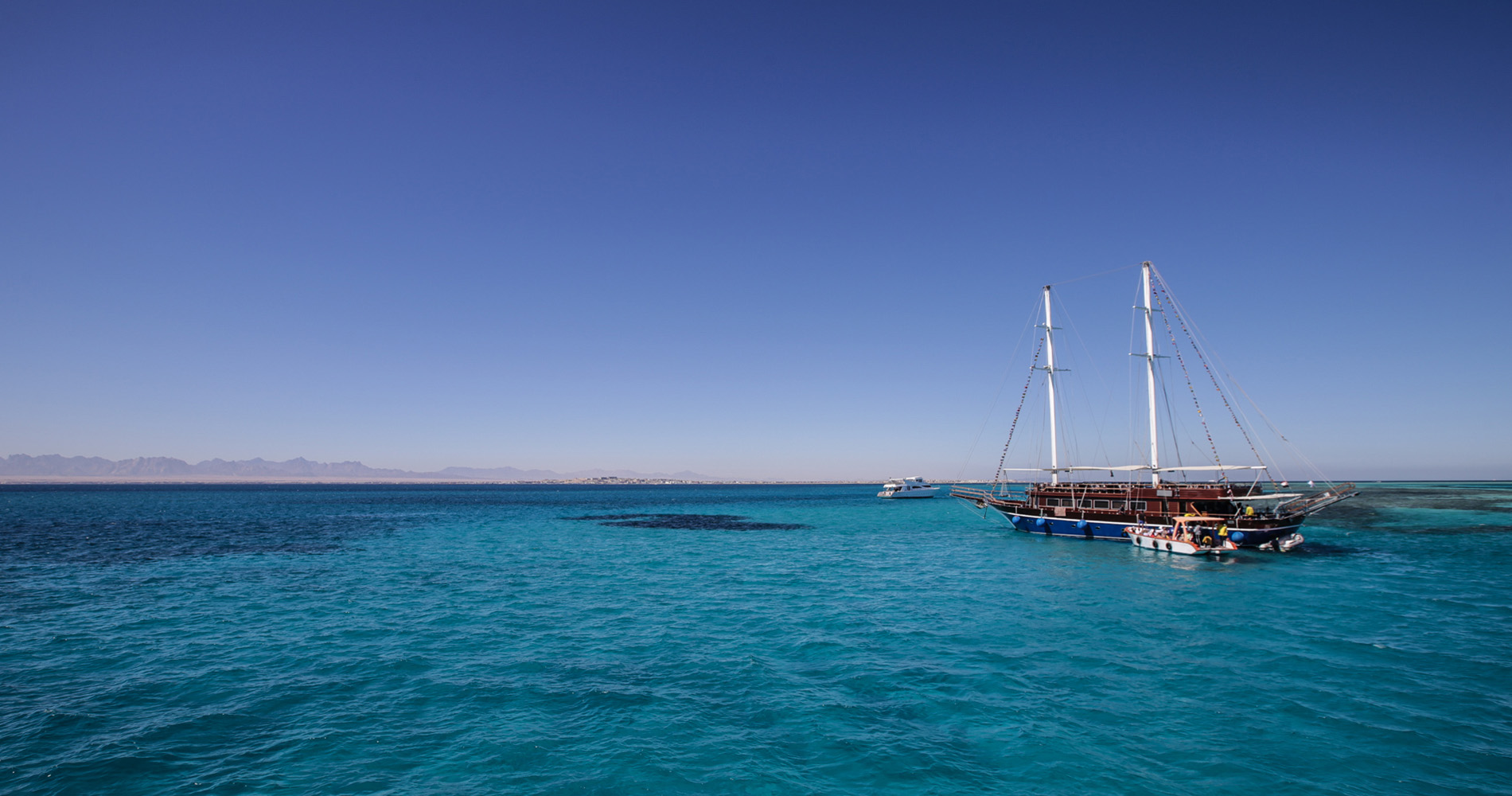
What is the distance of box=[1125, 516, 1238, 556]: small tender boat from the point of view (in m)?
41.3

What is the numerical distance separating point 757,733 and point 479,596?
18726 mm

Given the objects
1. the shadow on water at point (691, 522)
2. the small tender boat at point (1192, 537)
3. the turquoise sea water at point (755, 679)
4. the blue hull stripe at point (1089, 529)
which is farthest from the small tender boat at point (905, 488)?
the turquoise sea water at point (755, 679)

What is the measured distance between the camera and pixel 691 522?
7925 cm

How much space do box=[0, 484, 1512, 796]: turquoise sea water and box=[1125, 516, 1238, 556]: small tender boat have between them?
189 inches

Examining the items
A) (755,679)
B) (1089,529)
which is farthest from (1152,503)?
(755,679)

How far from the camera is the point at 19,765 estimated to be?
38.5 ft

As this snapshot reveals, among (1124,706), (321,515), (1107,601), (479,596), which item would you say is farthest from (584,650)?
(321,515)

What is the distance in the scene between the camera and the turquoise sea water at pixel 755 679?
1168 centimetres

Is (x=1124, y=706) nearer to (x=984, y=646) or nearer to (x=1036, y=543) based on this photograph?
(x=984, y=646)

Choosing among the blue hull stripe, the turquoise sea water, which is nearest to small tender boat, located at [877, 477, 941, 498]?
the blue hull stripe

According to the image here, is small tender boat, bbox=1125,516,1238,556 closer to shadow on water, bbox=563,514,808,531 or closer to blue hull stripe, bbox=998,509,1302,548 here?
blue hull stripe, bbox=998,509,1302,548

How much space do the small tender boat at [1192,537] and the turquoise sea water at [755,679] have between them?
15.7 feet

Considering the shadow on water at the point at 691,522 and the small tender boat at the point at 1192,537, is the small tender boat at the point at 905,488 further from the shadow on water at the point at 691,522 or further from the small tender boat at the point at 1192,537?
the small tender boat at the point at 1192,537

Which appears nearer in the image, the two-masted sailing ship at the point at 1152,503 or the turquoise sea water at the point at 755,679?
the turquoise sea water at the point at 755,679
